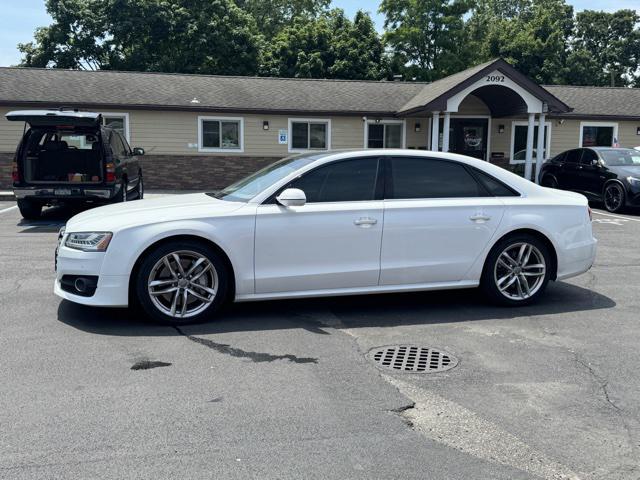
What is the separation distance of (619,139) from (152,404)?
23.0 meters

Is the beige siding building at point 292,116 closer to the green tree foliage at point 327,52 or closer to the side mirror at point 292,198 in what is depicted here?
the green tree foliage at point 327,52

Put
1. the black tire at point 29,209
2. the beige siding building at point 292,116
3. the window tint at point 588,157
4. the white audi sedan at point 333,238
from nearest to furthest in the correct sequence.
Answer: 1. the white audi sedan at point 333,238
2. the black tire at point 29,209
3. the window tint at point 588,157
4. the beige siding building at point 292,116

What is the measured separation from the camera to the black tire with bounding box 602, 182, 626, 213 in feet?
47.1

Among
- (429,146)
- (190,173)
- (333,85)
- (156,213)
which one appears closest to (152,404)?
(156,213)

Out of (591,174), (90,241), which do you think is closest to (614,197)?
(591,174)

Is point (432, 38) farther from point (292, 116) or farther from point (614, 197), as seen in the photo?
point (614, 197)

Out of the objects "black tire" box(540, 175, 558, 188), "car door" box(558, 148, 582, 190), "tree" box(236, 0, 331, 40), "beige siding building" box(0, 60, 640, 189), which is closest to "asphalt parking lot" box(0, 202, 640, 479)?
"car door" box(558, 148, 582, 190)

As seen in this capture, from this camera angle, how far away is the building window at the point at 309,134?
21.1 meters

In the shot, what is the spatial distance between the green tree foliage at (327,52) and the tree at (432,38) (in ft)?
13.1

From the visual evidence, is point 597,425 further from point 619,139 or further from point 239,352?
point 619,139

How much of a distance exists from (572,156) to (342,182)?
12684 mm

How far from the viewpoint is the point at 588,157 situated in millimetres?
15734

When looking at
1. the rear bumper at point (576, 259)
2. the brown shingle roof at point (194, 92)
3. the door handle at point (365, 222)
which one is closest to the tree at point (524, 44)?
the brown shingle roof at point (194, 92)

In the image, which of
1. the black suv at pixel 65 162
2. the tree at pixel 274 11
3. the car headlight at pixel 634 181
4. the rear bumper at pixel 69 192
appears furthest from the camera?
the tree at pixel 274 11
